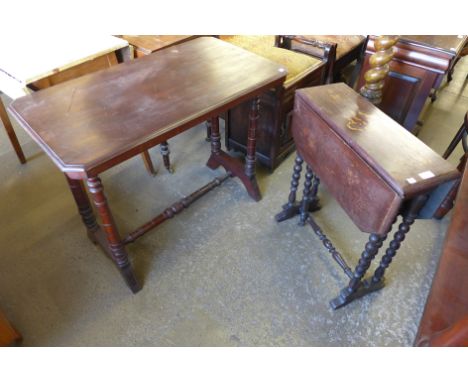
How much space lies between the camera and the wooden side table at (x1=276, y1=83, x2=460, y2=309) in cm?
100

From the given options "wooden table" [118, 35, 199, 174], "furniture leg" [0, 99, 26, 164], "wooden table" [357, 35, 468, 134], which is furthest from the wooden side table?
"furniture leg" [0, 99, 26, 164]

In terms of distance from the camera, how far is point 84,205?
1548 millimetres

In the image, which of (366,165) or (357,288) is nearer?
(366,165)

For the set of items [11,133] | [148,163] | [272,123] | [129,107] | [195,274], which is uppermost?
[129,107]

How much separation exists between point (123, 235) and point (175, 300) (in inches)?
→ 19.2

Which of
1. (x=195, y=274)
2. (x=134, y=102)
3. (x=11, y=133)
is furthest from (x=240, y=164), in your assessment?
(x=11, y=133)

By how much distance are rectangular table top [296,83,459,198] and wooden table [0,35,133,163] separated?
1040 millimetres

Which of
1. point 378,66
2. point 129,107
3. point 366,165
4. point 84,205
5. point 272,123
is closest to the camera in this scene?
point 366,165

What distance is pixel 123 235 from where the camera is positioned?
177 cm

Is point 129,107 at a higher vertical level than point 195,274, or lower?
higher

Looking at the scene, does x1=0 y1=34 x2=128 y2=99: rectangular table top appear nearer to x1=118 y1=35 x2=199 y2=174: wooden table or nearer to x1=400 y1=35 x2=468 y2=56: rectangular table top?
x1=118 y1=35 x2=199 y2=174: wooden table

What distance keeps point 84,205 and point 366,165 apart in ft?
4.02

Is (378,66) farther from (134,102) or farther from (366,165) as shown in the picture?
(134,102)

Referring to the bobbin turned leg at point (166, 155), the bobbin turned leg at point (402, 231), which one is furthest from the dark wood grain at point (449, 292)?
the bobbin turned leg at point (166, 155)
